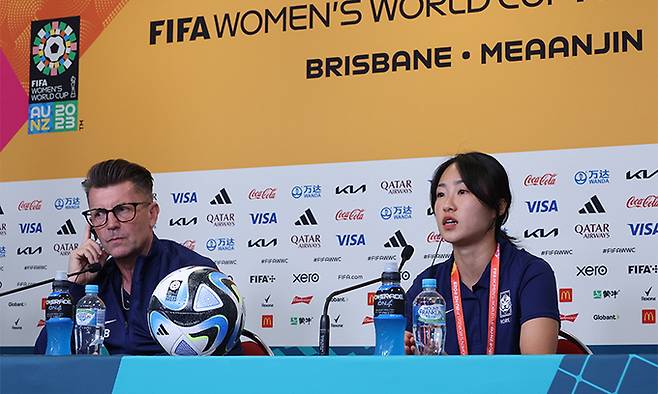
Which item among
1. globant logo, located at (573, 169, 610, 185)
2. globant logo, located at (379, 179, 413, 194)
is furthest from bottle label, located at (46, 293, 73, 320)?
globant logo, located at (573, 169, 610, 185)

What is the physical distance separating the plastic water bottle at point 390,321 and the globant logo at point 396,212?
65.5 inches

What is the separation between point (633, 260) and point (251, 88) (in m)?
1.73

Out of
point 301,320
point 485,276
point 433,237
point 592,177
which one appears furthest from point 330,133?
point 485,276

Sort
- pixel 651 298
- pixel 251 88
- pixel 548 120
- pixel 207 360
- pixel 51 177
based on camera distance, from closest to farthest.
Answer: pixel 207 360, pixel 651 298, pixel 548 120, pixel 251 88, pixel 51 177

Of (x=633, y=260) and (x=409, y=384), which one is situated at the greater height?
(x=633, y=260)

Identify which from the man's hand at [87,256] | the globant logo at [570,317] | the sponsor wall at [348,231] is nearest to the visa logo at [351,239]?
the sponsor wall at [348,231]

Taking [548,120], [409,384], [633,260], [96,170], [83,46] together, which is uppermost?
[83,46]

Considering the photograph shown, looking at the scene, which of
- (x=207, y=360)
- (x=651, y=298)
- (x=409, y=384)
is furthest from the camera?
(x=651, y=298)

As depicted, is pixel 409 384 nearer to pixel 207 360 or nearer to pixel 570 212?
pixel 207 360

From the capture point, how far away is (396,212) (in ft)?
12.4

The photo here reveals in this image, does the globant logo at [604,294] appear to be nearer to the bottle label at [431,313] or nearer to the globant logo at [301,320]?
the globant logo at [301,320]

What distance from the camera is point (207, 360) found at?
66.7 inches

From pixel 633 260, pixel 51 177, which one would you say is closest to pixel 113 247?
pixel 51 177

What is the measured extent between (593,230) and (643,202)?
203 millimetres
